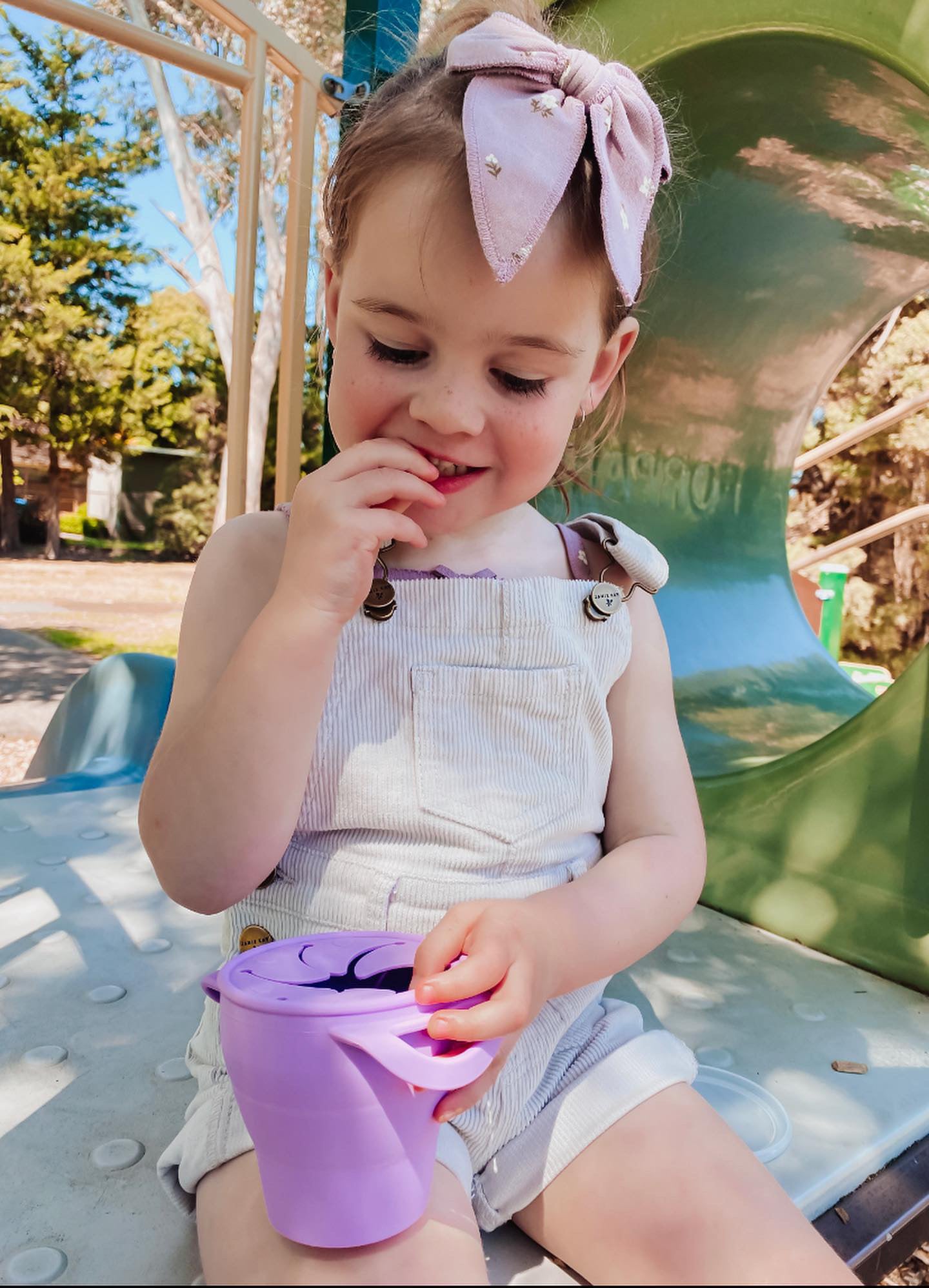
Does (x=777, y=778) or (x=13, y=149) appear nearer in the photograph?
(x=777, y=778)

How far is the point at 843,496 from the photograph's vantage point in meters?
10.7

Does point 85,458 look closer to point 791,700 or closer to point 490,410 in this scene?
point 791,700

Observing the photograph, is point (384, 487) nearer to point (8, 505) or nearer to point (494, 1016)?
point (494, 1016)

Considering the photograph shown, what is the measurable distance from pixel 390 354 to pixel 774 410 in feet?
7.33

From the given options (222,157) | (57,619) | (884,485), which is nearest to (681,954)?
(57,619)

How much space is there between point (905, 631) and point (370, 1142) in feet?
34.0

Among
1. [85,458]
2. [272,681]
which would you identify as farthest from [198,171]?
[272,681]

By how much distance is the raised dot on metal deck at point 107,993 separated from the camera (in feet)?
4.70

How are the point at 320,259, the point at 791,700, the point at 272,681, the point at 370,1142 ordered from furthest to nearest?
the point at 791,700 → the point at 320,259 → the point at 272,681 → the point at 370,1142

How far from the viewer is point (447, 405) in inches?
36.3

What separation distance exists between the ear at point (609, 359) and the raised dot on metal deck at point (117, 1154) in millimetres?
899

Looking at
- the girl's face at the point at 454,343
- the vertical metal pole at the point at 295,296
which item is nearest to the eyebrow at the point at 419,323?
the girl's face at the point at 454,343

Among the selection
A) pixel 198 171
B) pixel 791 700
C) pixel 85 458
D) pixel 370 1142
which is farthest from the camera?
pixel 85 458

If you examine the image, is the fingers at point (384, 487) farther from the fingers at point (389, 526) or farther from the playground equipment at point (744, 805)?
the playground equipment at point (744, 805)
